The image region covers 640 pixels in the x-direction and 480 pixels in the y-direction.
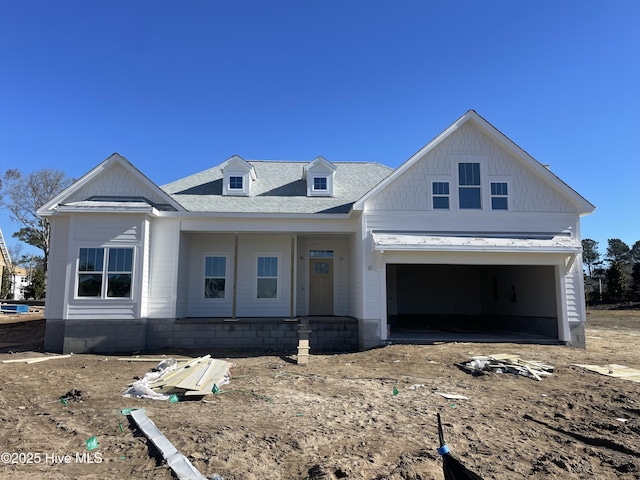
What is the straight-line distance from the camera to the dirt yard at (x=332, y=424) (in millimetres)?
4438

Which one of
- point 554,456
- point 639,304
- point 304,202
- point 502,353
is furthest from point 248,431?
point 639,304

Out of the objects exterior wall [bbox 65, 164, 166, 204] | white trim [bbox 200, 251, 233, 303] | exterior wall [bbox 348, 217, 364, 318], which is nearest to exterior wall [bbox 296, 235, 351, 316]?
exterior wall [bbox 348, 217, 364, 318]

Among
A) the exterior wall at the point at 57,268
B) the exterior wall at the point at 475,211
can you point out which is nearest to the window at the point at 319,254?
the exterior wall at the point at 475,211

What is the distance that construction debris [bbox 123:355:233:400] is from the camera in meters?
7.44

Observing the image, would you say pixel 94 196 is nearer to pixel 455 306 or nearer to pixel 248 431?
pixel 248 431

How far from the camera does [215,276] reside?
15711 mm

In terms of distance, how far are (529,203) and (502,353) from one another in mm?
5079

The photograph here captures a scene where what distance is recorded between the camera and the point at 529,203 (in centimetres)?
1372

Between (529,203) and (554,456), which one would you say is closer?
(554,456)

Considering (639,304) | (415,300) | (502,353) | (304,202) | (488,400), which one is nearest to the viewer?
(488,400)

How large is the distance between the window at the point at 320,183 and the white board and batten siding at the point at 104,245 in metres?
6.38

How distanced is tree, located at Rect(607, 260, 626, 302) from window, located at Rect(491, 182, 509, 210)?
2870 centimetres

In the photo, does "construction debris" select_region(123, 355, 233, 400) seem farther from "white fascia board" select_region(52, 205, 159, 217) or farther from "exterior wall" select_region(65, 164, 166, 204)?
"exterior wall" select_region(65, 164, 166, 204)

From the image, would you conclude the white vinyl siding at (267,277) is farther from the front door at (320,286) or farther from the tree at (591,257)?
the tree at (591,257)
